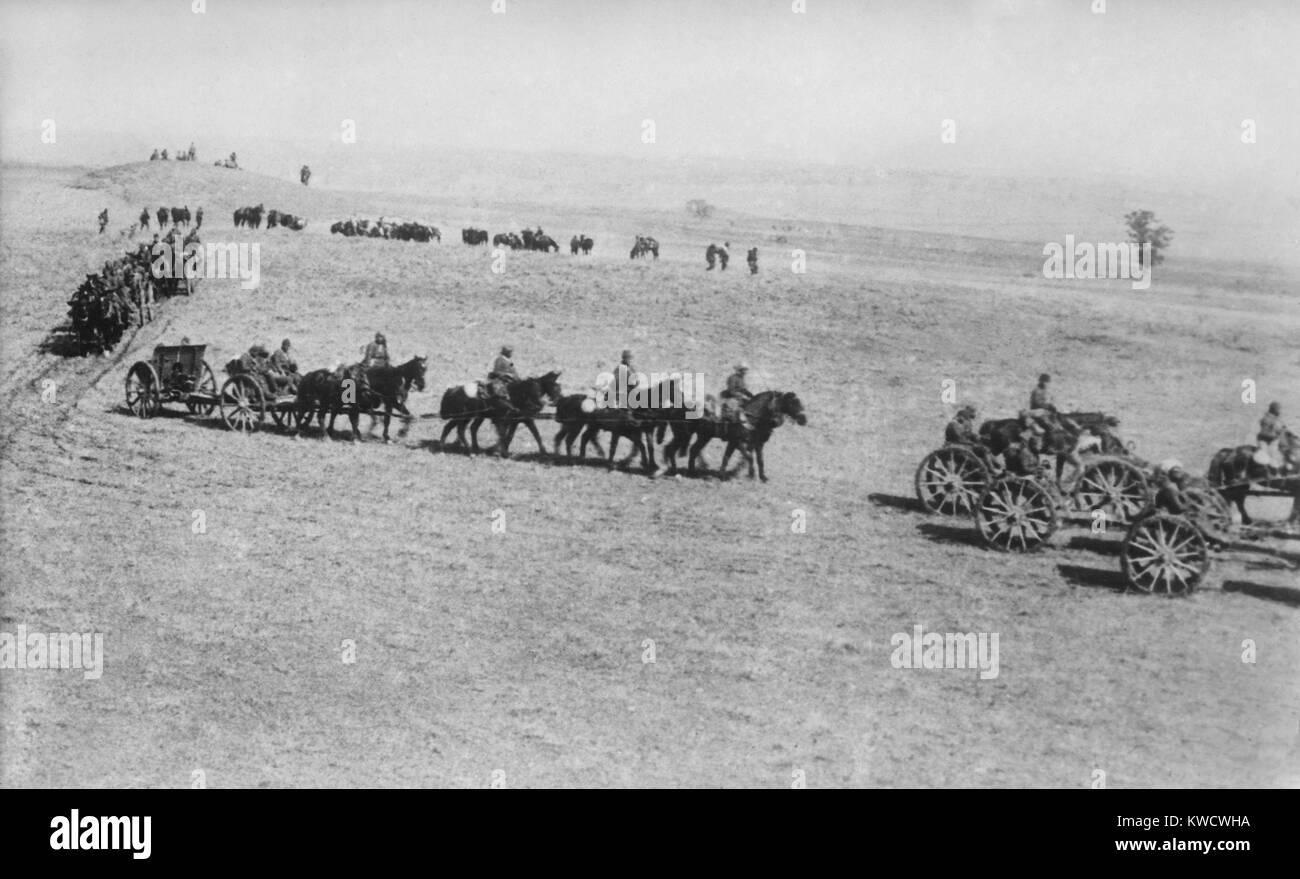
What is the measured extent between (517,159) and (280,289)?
8329cm

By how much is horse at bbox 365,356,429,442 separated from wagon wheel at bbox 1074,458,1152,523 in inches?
392

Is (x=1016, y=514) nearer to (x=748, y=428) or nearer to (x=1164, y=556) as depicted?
(x=1164, y=556)

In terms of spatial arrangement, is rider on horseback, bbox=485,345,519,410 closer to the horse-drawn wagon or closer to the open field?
the open field

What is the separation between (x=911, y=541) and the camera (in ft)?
50.2

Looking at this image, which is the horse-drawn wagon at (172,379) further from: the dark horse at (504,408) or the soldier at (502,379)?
the soldier at (502,379)

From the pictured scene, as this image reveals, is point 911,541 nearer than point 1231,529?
No

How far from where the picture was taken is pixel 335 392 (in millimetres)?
19016

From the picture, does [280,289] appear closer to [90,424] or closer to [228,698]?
[90,424]

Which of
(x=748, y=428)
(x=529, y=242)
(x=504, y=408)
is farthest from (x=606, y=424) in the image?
(x=529, y=242)


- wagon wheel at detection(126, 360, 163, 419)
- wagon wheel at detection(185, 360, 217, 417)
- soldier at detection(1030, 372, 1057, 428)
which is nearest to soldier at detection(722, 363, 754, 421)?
soldier at detection(1030, 372, 1057, 428)

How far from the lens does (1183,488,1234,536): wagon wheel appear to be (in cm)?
1298

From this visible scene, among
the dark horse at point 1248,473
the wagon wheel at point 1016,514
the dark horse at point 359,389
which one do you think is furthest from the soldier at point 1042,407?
the dark horse at point 359,389

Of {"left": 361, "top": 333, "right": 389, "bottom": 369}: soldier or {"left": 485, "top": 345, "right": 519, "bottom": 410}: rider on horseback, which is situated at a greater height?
{"left": 361, "top": 333, "right": 389, "bottom": 369}: soldier

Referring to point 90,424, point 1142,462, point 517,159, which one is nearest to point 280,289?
point 90,424
